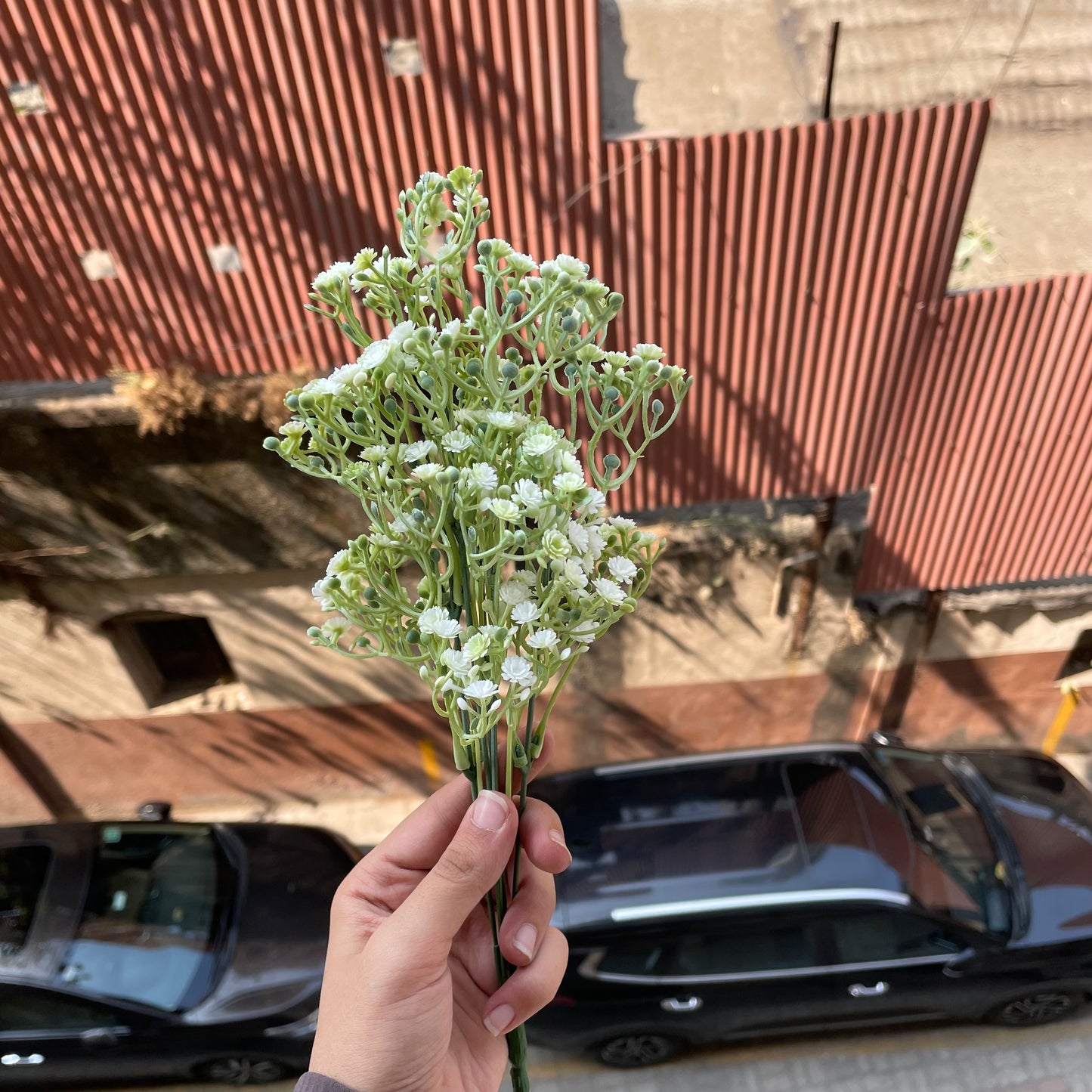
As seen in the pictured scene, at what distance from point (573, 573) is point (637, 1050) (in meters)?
3.86

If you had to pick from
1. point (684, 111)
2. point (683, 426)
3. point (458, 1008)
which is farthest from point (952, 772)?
point (684, 111)

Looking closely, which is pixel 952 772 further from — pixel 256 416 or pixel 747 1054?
pixel 256 416

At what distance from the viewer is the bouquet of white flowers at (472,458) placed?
132cm

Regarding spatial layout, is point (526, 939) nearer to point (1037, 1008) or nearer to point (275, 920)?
point (275, 920)

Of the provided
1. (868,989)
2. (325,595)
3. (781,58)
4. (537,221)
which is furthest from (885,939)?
(781,58)

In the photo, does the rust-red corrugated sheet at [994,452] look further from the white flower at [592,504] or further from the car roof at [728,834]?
the white flower at [592,504]

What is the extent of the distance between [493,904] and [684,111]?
11.0 feet

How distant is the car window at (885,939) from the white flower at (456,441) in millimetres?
3505

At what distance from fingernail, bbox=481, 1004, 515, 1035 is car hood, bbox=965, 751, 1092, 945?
3.14 metres

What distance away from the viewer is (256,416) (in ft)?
13.2

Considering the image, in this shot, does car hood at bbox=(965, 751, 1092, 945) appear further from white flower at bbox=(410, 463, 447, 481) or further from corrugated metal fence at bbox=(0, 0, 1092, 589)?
white flower at bbox=(410, 463, 447, 481)

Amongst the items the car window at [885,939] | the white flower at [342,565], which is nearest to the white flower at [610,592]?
the white flower at [342,565]

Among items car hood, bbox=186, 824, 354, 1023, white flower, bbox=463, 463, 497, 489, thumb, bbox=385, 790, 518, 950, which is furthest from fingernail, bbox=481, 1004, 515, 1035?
car hood, bbox=186, 824, 354, 1023

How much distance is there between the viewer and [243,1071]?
161 inches
